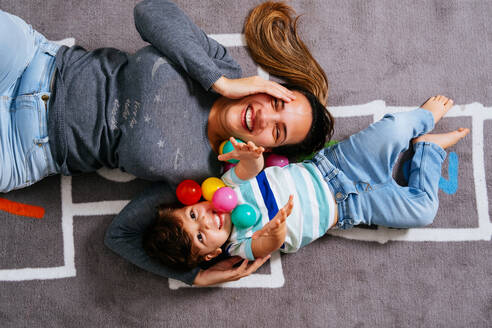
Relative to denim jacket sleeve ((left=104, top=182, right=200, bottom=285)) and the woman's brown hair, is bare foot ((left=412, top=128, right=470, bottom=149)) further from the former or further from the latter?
denim jacket sleeve ((left=104, top=182, right=200, bottom=285))

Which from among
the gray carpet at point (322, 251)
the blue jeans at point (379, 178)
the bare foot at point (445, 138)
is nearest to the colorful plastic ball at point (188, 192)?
the gray carpet at point (322, 251)

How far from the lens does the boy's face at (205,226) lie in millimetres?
1089

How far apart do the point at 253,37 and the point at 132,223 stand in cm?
75

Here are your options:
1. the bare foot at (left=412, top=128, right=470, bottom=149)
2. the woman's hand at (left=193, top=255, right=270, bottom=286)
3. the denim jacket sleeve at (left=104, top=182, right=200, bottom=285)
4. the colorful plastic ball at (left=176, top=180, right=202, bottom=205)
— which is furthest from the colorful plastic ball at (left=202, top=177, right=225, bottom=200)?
the bare foot at (left=412, top=128, right=470, bottom=149)

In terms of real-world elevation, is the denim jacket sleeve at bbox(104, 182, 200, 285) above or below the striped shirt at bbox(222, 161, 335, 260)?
below

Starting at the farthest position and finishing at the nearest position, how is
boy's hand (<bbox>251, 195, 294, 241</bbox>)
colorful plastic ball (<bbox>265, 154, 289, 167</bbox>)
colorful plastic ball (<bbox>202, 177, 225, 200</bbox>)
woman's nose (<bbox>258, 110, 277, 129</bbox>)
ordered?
colorful plastic ball (<bbox>265, 154, 289, 167</bbox>)
colorful plastic ball (<bbox>202, 177, 225, 200</bbox>)
woman's nose (<bbox>258, 110, 277, 129</bbox>)
boy's hand (<bbox>251, 195, 294, 241</bbox>)

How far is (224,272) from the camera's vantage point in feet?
3.88

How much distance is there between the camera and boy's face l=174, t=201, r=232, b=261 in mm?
1089

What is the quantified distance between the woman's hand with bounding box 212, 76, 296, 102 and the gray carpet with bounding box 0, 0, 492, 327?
25 cm

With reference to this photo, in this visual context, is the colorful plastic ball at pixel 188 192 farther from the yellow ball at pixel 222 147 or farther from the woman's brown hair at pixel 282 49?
the woman's brown hair at pixel 282 49

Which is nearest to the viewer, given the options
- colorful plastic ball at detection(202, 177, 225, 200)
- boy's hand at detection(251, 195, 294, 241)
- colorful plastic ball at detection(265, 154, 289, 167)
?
boy's hand at detection(251, 195, 294, 241)

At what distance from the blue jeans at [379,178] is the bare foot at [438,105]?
Answer: 6cm

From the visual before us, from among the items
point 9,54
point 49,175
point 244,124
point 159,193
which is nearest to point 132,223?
point 159,193

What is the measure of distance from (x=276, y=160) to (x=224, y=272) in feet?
1.33
